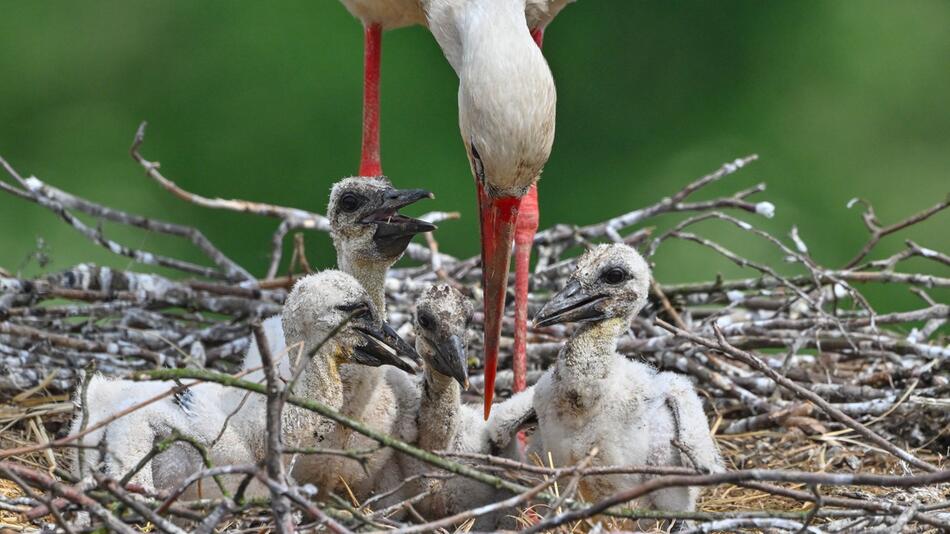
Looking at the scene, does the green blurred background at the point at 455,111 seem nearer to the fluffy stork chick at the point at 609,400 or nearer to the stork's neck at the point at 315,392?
the fluffy stork chick at the point at 609,400

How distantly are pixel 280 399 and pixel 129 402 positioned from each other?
2.53ft

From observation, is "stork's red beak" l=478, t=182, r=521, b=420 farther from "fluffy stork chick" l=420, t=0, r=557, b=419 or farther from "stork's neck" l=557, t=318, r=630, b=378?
"stork's neck" l=557, t=318, r=630, b=378

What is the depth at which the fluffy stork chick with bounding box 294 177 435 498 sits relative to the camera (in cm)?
253

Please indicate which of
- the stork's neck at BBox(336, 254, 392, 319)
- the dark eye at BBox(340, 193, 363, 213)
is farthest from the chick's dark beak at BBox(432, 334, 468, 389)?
the dark eye at BBox(340, 193, 363, 213)

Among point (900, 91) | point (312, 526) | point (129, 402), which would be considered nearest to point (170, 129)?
point (900, 91)

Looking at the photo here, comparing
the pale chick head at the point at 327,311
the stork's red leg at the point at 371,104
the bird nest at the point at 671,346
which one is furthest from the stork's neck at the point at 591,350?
the stork's red leg at the point at 371,104

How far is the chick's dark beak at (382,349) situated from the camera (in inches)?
94.7

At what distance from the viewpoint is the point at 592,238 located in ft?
11.6

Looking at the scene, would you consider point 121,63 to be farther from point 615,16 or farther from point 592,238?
point 592,238

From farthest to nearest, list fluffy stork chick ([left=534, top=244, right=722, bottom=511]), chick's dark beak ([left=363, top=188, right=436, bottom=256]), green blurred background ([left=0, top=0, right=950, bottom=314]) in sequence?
green blurred background ([left=0, top=0, right=950, bottom=314])
chick's dark beak ([left=363, top=188, right=436, bottom=256])
fluffy stork chick ([left=534, top=244, right=722, bottom=511])

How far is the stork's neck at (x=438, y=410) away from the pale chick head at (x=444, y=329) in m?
0.04

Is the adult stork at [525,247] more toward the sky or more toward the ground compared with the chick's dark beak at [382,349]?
more toward the sky

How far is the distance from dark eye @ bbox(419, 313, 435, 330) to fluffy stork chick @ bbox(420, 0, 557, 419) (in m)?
0.26

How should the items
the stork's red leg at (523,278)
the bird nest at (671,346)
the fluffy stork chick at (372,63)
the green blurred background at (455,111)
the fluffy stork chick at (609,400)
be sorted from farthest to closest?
the green blurred background at (455,111) → the fluffy stork chick at (372,63) → the stork's red leg at (523,278) → the bird nest at (671,346) → the fluffy stork chick at (609,400)
